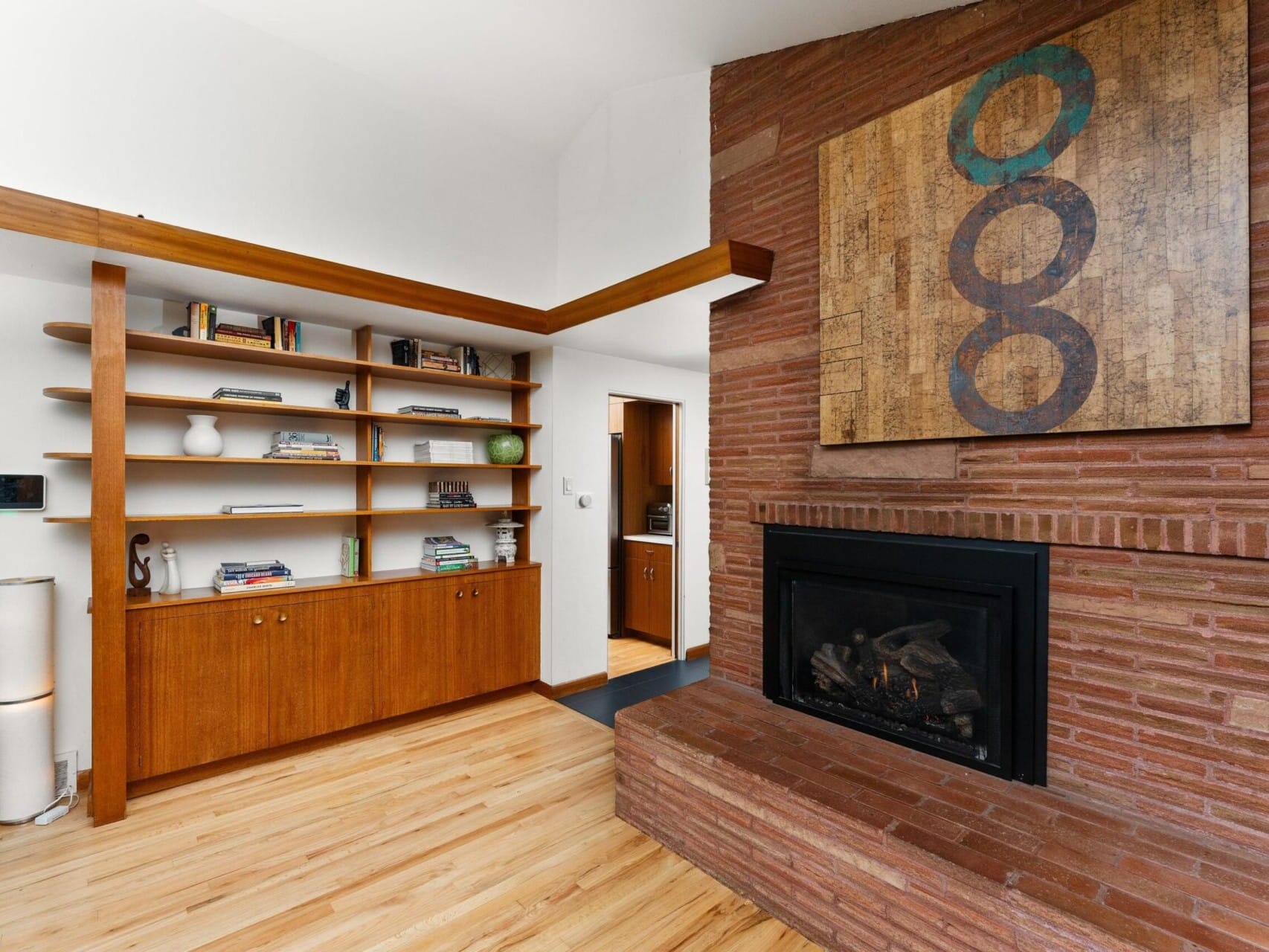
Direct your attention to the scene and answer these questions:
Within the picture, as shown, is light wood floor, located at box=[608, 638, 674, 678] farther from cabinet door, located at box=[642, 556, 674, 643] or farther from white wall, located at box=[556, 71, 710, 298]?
white wall, located at box=[556, 71, 710, 298]

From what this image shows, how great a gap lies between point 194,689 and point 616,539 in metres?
3.13

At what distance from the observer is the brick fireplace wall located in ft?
5.41

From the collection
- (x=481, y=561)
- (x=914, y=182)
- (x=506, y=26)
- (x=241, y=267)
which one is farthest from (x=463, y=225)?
(x=914, y=182)

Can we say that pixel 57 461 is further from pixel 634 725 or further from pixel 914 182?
pixel 914 182

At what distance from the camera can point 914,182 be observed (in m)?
2.28

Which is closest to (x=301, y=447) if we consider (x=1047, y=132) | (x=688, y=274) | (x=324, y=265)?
(x=324, y=265)

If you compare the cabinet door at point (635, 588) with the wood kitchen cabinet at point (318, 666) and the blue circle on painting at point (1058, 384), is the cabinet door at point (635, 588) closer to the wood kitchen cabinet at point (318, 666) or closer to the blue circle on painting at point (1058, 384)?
the wood kitchen cabinet at point (318, 666)

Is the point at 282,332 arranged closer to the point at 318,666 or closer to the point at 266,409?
the point at 266,409

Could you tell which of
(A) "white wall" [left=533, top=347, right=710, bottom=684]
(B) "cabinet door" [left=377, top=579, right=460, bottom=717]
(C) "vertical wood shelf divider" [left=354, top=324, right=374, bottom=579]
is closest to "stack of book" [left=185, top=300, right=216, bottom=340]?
(C) "vertical wood shelf divider" [left=354, top=324, right=374, bottom=579]

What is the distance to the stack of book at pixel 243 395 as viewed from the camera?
2943 mm

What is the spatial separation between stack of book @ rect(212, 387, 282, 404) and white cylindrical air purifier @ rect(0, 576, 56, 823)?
1.02 m

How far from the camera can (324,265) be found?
284 cm

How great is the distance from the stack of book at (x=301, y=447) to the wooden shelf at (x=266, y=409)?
0.12 metres

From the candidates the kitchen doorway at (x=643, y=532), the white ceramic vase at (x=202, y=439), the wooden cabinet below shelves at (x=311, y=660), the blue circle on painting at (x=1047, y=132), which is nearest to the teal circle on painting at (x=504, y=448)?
the wooden cabinet below shelves at (x=311, y=660)
